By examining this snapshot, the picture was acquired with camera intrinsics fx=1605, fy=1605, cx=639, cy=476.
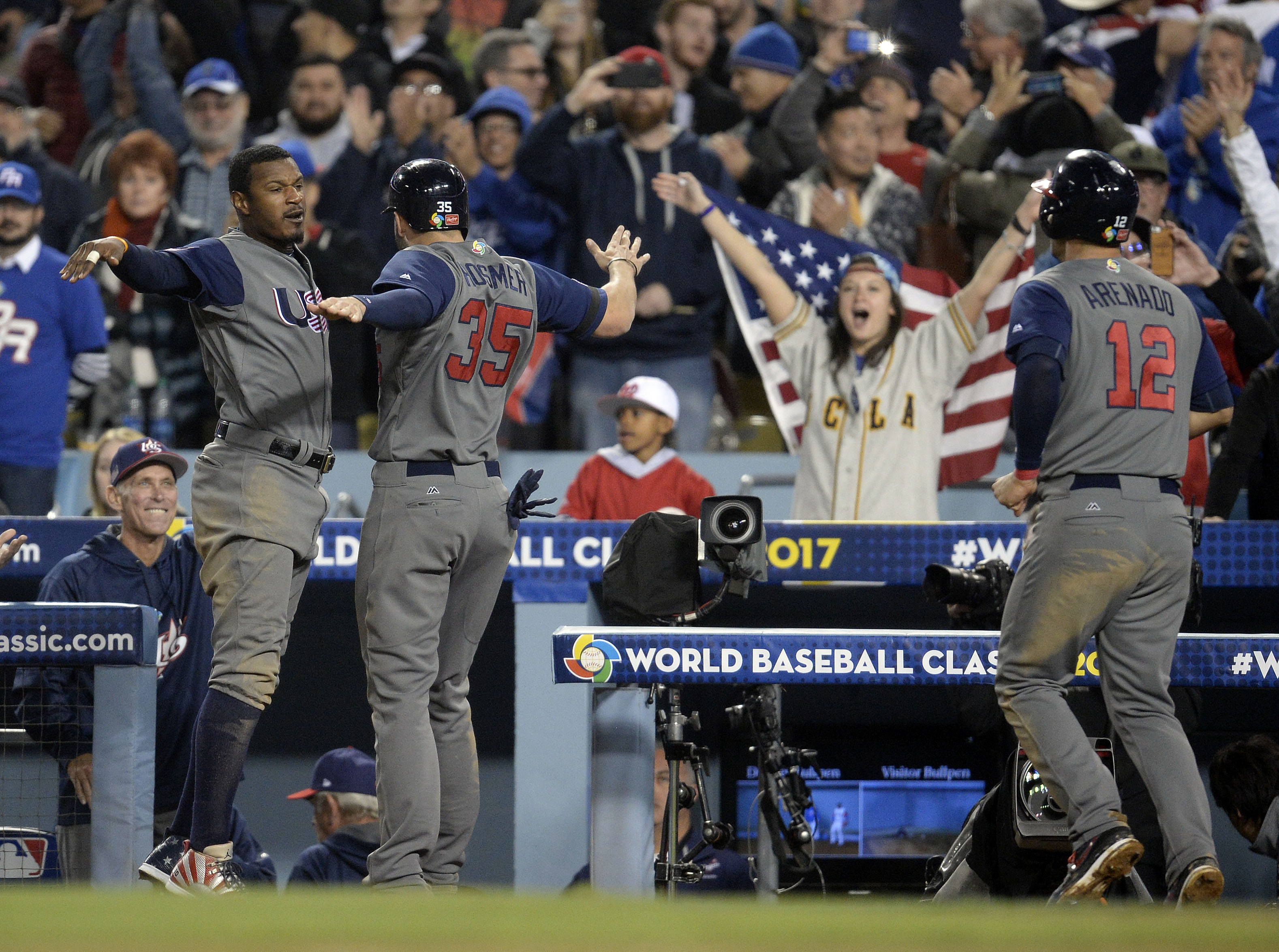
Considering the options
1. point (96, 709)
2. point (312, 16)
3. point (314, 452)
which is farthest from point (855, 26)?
point (96, 709)

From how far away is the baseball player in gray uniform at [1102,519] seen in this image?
4059mm

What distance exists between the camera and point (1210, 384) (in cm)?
454

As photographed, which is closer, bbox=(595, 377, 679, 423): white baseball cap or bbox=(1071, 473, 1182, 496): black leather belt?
bbox=(1071, 473, 1182, 496): black leather belt

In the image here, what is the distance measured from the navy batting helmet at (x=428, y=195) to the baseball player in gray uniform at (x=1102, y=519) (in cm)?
156

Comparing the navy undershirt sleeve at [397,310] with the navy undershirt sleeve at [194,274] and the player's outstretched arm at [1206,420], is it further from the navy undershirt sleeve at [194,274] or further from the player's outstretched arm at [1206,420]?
the player's outstretched arm at [1206,420]

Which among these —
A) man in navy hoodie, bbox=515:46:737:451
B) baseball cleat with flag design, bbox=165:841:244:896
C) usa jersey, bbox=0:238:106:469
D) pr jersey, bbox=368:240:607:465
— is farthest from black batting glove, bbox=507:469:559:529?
usa jersey, bbox=0:238:106:469

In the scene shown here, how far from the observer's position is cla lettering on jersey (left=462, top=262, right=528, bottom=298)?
4.39 m

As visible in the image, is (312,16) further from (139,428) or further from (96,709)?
(96,709)

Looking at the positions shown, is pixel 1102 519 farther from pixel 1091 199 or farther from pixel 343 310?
pixel 343 310

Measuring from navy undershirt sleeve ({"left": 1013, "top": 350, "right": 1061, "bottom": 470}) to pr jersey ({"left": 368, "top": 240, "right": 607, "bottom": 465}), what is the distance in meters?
1.36

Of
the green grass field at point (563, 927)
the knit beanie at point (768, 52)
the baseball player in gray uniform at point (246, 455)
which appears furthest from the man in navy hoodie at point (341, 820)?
the knit beanie at point (768, 52)

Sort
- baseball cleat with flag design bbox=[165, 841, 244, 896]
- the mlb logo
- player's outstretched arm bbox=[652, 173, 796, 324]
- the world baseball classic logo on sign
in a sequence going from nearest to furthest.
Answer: baseball cleat with flag design bbox=[165, 841, 244, 896] → the world baseball classic logo on sign → the mlb logo → player's outstretched arm bbox=[652, 173, 796, 324]

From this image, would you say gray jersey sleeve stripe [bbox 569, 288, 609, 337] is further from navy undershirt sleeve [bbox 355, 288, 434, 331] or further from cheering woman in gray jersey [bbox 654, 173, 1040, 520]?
cheering woman in gray jersey [bbox 654, 173, 1040, 520]

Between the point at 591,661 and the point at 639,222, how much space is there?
3558mm
